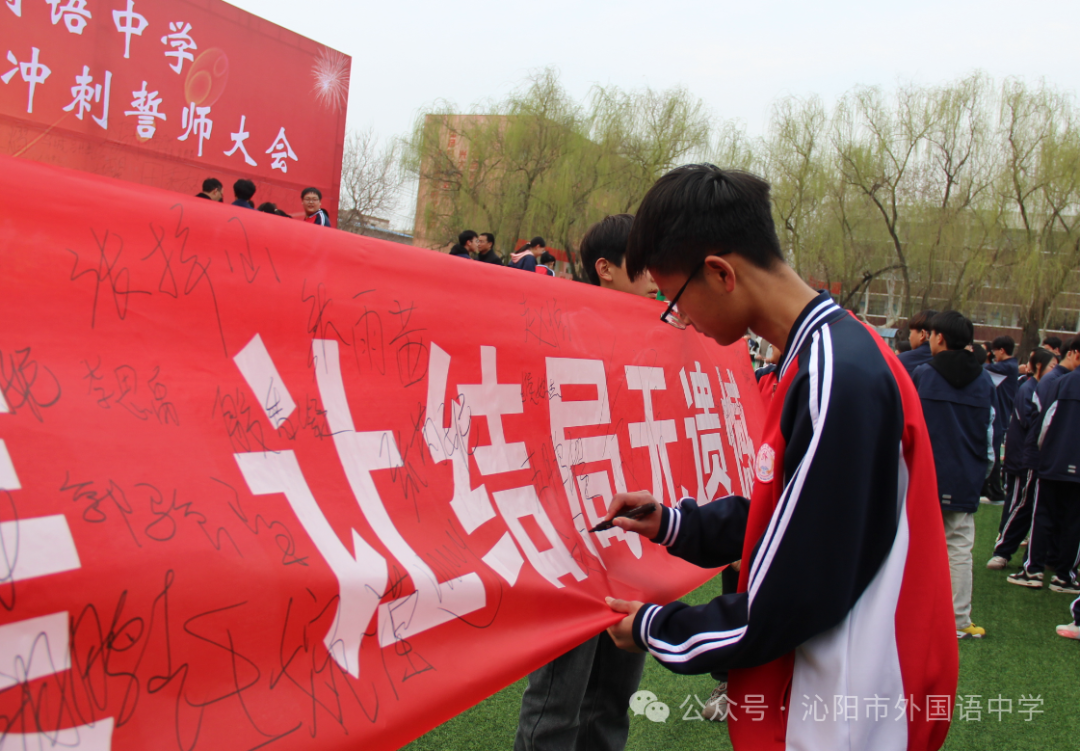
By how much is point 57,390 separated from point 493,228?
878 inches

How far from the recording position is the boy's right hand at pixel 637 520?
1591 mm

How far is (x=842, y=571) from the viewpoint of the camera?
40.3 inches

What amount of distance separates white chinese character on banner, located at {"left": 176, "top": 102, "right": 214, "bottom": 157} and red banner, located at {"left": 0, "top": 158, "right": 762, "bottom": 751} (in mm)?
4096

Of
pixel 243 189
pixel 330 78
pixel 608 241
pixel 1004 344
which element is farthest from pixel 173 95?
pixel 1004 344

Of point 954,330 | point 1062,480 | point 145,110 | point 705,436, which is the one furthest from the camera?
point 1062,480

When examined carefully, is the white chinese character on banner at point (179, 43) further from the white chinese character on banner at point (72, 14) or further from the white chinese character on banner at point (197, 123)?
the white chinese character on banner at point (72, 14)

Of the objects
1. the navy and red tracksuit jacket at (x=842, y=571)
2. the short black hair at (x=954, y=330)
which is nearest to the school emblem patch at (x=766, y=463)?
the navy and red tracksuit jacket at (x=842, y=571)

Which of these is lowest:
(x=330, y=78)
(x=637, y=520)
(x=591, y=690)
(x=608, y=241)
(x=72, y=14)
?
(x=591, y=690)

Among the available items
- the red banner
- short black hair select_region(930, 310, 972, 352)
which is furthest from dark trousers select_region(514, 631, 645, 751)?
short black hair select_region(930, 310, 972, 352)

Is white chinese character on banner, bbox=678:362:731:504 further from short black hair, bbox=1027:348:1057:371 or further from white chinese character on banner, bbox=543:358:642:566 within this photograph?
short black hair, bbox=1027:348:1057:371

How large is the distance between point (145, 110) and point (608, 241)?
3.71m

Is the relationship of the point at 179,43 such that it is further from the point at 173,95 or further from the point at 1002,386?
the point at 1002,386

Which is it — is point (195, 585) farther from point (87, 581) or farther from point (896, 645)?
point (896, 645)

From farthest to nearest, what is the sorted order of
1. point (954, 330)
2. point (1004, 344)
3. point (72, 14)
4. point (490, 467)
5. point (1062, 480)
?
point (1004, 344) < point (1062, 480) < point (954, 330) < point (72, 14) < point (490, 467)
